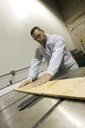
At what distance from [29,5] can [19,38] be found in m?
1.22

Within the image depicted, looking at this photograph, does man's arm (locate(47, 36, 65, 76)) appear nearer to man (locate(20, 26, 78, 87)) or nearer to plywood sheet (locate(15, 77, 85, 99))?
man (locate(20, 26, 78, 87))

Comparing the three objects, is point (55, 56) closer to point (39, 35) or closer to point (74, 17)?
point (39, 35)

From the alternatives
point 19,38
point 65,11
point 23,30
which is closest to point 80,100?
point 19,38

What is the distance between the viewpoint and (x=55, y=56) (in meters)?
1.16

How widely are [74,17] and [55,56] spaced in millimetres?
2684

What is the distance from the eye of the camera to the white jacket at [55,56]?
3.74 ft

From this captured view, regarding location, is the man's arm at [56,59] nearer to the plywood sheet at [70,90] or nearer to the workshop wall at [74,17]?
the plywood sheet at [70,90]

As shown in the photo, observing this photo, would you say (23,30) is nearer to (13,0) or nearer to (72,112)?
(13,0)

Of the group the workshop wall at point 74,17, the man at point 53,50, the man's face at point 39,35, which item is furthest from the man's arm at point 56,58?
the workshop wall at point 74,17

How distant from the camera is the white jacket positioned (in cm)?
114

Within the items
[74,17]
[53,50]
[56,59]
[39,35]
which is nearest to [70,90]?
[56,59]

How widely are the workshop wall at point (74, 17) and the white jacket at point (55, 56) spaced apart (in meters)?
2.01

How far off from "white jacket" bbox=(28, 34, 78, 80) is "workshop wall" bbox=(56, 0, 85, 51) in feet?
6.60

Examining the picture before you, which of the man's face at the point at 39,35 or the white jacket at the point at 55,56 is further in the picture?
the man's face at the point at 39,35
